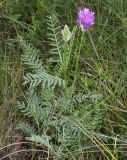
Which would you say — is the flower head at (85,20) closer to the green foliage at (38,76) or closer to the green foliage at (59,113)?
the green foliage at (59,113)

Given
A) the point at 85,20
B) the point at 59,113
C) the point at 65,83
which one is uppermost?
the point at 85,20

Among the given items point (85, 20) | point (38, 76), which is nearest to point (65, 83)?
point (38, 76)

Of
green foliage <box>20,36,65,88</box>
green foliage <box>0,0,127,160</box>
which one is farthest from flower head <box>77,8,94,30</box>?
green foliage <box>20,36,65,88</box>

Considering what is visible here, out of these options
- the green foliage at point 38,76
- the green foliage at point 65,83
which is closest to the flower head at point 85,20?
the green foliage at point 65,83

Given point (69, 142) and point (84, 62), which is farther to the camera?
point (84, 62)

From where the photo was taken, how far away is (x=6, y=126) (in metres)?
1.83

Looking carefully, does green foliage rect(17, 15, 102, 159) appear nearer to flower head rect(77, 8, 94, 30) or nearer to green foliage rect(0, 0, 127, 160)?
green foliage rect(0, 0, 127, 160)

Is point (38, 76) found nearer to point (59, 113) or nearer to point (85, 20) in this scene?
point (59, 113)

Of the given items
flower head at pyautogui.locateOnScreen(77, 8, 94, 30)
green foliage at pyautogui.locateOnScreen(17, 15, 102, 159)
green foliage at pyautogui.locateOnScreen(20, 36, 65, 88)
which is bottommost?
green foliage at pyautogui.locateOnScreen(17, 15, 102, 159)

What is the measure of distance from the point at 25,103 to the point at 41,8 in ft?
1.77

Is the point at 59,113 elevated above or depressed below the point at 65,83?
below

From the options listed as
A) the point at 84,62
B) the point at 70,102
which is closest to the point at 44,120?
the point at 70,102

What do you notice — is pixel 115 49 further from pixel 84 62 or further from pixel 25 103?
pixel 25 103

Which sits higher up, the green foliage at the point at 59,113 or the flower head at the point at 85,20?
the flower head at the point at 85,20
